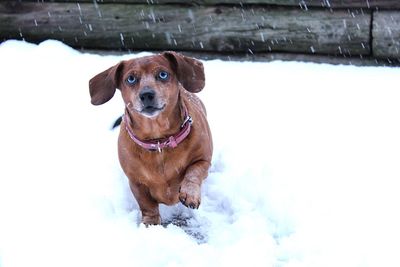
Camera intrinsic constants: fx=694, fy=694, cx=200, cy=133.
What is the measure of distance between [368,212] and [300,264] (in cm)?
55

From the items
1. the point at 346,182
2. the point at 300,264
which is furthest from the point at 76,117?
the point at 300,264

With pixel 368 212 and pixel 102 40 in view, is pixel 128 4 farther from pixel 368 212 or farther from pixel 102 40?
pixel 368 212

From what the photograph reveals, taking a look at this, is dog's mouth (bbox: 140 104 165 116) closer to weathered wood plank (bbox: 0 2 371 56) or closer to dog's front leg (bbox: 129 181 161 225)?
dog's front leg (bbox: 129 181 161 225)

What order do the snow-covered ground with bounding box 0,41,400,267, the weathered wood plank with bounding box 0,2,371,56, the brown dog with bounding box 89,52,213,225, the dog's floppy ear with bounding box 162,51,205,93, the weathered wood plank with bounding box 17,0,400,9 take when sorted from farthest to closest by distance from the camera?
the weathered wood plank with bounding box 0,2,371,56, the weathered wood plank with bounding box 17,0,400,9, the dog's floppy ear with bounding box 162,51,205,93, the brown dog with bounding box 89,52,213,225, the snow-covered ground with bounding box 0,41,400,267

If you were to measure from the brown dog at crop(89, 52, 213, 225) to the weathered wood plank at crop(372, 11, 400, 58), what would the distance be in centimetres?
221

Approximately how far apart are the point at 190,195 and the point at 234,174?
28.9 inches

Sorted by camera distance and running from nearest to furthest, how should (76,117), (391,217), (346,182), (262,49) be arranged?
(391,217) → (346,182) → (76,117) → (262,49)

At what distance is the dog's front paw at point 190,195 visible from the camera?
9.96ft

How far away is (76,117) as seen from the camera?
4.60m

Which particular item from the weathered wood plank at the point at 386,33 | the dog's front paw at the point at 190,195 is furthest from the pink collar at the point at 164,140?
the weathered wood plank at the point at 386,33

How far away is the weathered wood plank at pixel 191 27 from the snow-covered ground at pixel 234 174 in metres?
0.21

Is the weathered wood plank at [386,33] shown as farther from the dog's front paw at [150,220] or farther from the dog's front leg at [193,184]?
the dog's front paw at [150,220]

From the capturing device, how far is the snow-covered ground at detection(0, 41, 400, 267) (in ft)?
9.80

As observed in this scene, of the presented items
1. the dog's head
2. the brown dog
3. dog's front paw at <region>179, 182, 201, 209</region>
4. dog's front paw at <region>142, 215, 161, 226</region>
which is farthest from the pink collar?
dog's front paw at <region>142, 215, 161, 226</region>
